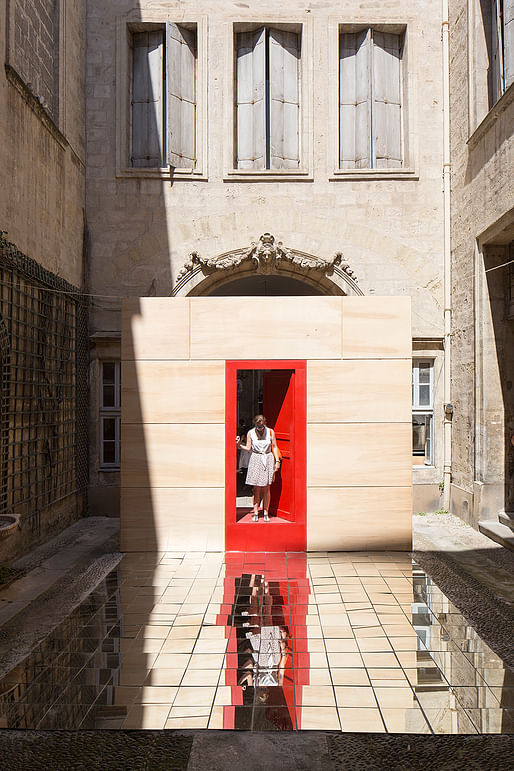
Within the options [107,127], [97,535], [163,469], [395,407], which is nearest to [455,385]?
[395,407]

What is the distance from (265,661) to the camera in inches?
203

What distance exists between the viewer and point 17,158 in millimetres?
8617

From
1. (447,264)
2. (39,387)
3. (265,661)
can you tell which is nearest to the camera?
(265,661)

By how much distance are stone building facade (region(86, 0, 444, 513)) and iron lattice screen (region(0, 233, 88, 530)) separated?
63cm

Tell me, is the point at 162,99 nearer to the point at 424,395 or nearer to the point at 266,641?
the point at 424,395

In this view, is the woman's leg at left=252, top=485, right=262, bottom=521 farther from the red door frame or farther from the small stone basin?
the small stone basin

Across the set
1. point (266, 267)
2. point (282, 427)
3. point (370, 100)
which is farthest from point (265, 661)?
point (370, 100)

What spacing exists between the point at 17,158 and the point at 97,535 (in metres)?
5.18

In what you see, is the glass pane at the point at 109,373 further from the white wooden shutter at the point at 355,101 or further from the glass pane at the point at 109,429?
the white wooden shutter at the point at 355,101

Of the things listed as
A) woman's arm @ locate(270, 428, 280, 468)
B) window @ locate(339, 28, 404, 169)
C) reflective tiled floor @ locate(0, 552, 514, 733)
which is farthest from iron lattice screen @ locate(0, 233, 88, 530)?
window @ locate(339, 28, 404, 169)

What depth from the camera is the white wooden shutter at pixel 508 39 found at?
944 cm

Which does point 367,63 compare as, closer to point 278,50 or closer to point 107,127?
point 278,50

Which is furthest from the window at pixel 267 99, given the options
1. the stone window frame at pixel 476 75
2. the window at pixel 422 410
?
the window at pixel 422 410

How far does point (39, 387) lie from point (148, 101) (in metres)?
5.89
